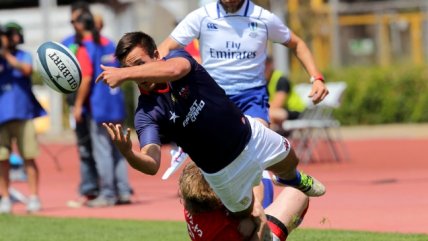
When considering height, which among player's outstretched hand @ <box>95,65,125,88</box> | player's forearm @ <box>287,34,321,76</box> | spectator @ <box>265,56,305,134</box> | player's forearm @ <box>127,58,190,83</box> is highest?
player's outstretched hand @ <box>95,65,125,88</box>

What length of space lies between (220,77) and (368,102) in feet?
51.2

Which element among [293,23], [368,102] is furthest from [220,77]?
[293,23]

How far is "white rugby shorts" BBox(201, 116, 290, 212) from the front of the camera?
23.1 feet

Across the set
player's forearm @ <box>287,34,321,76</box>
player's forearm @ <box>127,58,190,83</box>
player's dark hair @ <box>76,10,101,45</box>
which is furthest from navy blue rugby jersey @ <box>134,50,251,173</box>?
player's dark hair @ <box>76,10,101,45</box>

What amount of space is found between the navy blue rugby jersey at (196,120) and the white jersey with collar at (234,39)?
7.19 ft

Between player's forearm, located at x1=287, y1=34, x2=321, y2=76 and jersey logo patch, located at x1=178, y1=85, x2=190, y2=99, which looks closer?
jersey logo patch, located at x1=178, y1=85, x2=190, y2=99

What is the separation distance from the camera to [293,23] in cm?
2931

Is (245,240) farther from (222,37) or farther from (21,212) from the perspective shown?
(21,212)

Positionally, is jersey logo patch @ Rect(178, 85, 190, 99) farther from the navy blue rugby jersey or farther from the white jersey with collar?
the white jersey with collar

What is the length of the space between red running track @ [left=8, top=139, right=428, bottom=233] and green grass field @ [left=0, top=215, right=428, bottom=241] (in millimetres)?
280

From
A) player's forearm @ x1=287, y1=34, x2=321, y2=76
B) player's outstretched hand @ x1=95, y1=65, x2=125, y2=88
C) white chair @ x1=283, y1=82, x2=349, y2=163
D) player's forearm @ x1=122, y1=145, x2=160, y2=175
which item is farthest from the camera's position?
white chair @ x1=283, y1=82, x2=349, y2=163

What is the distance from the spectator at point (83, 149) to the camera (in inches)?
527

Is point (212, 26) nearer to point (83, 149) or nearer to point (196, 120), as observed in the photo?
point (196, 120)

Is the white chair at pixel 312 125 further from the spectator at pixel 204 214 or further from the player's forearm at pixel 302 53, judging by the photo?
the spectator at pixel 204 214
